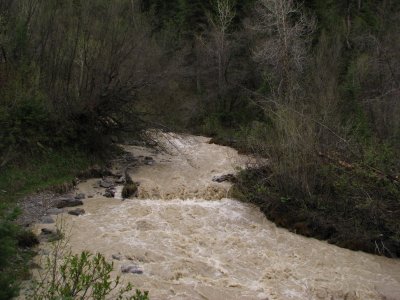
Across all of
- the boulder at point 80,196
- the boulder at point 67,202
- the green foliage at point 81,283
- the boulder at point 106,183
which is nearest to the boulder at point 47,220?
the boulder at point 67,202

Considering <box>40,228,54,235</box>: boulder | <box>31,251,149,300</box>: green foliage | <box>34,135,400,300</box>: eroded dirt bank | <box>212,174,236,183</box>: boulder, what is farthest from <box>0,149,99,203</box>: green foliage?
<box>31,251,149,300</box>: green foliage

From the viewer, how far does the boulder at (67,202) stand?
41.2ft

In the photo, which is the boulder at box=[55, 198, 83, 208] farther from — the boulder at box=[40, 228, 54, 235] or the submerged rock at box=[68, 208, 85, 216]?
the boulder at box=[40, 228, 54, 235]

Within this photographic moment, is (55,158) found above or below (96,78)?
below

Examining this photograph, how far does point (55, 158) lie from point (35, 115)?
1.63 metres

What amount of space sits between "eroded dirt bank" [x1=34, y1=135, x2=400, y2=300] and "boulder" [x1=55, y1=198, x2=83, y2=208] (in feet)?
0.77

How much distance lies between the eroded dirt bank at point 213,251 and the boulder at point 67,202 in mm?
235

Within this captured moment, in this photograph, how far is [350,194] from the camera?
12312mm

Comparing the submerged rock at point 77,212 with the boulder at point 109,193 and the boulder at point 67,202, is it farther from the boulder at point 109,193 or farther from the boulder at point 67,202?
the boulder at point 109,193

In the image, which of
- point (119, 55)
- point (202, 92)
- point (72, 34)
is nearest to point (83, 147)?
point (119, 55)

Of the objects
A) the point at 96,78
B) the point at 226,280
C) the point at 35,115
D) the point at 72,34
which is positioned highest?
the point at 72,34

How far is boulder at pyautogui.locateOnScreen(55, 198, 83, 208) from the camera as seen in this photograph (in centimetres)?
1256

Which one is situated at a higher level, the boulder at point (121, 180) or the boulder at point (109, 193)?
the boulder at point (121, 180)

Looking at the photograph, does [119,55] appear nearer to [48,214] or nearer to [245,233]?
[48,214]
